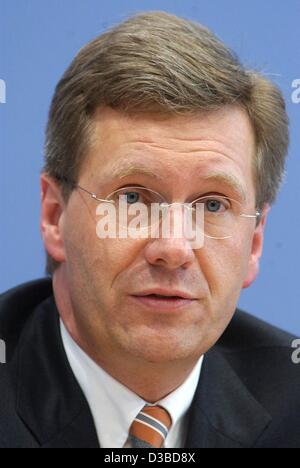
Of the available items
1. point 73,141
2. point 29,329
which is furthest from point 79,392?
point 73,141

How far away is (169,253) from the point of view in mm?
1723

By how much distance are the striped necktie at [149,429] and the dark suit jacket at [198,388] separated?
0.07 meters

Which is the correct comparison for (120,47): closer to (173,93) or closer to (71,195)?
(173,93)

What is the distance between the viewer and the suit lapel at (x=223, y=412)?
1938 millimetres

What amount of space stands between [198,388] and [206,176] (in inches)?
20.2

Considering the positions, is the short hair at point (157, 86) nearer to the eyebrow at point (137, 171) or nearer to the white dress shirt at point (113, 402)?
the eyebrow at point (137, 171)

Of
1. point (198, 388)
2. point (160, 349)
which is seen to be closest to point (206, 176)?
point (160, 349)

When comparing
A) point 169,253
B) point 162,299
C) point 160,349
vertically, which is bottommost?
point 160,349

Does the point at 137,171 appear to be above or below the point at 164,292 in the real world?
above

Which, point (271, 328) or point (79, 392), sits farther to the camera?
point (271, 328)

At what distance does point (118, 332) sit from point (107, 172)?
338 mm

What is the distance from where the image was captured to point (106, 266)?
182 cm

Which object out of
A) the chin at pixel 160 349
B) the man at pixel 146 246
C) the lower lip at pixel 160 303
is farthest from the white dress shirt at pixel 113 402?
the lower lip at pixel 160 303

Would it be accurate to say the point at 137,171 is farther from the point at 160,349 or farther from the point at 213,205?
the point at 160,349
